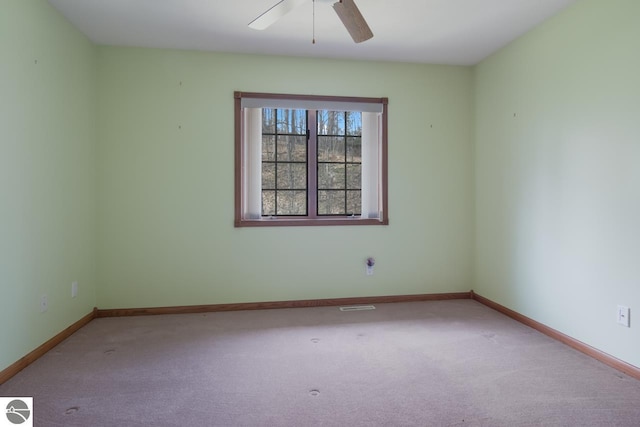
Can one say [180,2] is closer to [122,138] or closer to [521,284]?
[122,138]

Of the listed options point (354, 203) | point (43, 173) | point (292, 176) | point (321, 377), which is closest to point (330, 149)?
point (292, 176)

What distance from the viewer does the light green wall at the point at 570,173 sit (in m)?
2.29

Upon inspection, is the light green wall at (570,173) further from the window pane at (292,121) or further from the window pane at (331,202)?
the window pane at (292,121)

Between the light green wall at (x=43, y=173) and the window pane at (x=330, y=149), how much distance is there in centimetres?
212

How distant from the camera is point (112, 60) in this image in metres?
3.36

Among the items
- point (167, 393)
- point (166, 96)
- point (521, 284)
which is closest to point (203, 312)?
point (167, 393)

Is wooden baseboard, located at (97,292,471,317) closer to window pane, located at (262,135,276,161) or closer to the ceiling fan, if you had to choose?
window pane, located at (262,135,276,161)

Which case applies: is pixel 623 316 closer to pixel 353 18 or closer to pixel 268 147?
pixel 353 18

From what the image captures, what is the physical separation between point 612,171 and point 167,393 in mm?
3034

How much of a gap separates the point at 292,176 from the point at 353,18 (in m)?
1.81

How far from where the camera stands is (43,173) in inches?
101

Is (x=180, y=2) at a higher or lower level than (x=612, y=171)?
higher

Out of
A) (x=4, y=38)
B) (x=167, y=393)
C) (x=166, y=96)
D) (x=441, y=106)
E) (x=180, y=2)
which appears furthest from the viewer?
(x=441, y=106)

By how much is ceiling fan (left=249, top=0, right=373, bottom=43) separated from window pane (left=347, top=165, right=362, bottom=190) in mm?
1596
